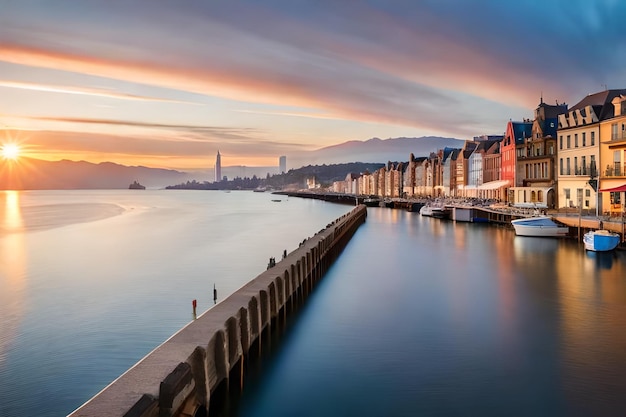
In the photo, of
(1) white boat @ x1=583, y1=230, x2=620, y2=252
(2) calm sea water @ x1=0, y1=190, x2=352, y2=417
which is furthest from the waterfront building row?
(2) calm sea water @ x1=0, y1=190, x2=352, y2=417

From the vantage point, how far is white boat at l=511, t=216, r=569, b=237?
64.0 m

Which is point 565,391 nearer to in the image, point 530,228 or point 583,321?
point 583,321

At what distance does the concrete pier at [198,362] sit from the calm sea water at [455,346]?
113 centimetres

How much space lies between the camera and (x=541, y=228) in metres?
64.8

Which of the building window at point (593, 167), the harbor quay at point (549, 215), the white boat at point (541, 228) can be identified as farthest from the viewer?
the building window at point (593, 167)

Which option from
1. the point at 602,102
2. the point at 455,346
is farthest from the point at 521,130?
the point at 455,346

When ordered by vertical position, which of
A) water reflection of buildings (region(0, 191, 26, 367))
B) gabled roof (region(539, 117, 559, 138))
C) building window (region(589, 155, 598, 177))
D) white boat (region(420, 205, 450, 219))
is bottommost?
water reflection of buildings (region(0, 191, 26, 367))

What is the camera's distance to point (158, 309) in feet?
105

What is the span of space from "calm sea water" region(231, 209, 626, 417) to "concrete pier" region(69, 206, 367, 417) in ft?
3.70

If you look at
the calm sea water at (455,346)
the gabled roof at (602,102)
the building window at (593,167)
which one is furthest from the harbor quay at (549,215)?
the gabled roof at (602,102)

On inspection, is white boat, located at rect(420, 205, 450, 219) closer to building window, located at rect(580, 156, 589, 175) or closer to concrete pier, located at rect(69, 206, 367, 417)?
building window, located at rect(580, 156, 589, 175)

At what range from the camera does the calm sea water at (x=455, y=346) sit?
17344mm

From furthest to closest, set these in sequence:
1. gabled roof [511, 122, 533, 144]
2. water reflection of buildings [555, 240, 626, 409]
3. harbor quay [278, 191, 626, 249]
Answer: gabled roof [511, 122, 533, 144]
harbor quay [278, 191, 626, 249]
water reflection of buildings [555, 240, 626, 409]

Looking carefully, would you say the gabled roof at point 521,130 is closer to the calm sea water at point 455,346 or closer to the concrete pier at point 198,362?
the calm sea water at point 455,346
